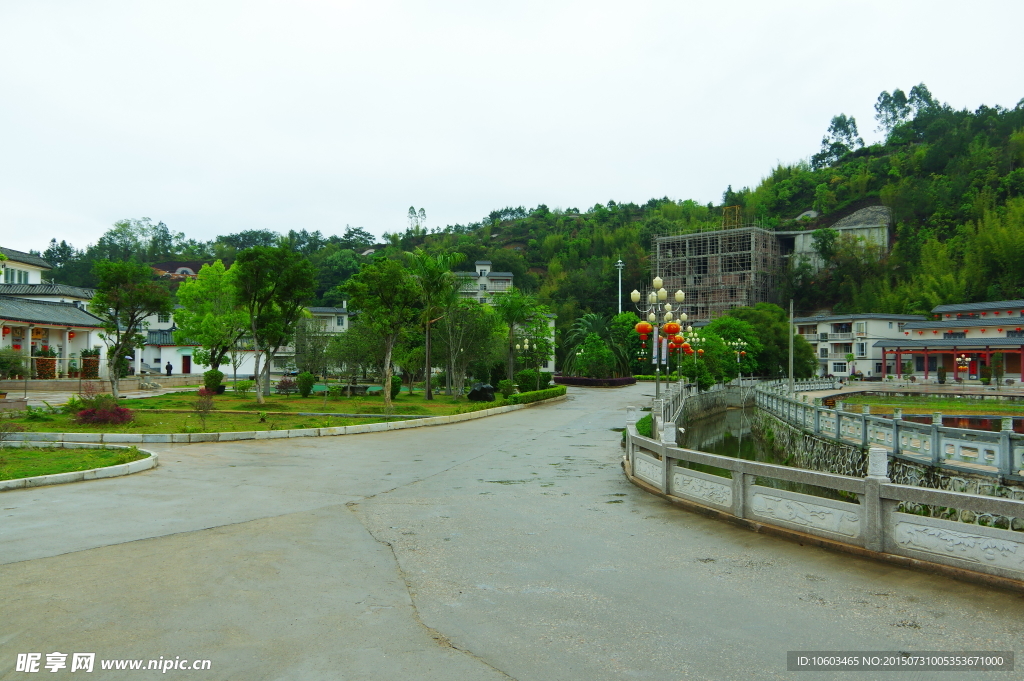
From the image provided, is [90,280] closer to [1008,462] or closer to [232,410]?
[232,410]

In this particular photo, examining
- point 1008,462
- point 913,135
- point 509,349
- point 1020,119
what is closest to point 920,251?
point 1020,119

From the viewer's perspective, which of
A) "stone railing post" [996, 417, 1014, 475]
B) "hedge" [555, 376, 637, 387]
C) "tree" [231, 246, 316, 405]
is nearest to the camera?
"stone railing post" [996, 417, 1014, 475]

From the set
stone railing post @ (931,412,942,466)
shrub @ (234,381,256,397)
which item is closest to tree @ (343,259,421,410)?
shrub @ (234,381,256,397)

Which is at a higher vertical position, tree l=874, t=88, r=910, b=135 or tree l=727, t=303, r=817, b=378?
tree l=874, t=88, r=910, b=135

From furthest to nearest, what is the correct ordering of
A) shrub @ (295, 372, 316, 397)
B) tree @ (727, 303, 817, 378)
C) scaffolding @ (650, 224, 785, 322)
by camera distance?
scaffolding @ (650, 224, 785, 322)
tree @ (727, 303, 817, 378)
shrub @ (295, 372, 316, 397)

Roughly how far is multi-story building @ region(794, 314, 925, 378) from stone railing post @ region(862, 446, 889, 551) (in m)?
65.3

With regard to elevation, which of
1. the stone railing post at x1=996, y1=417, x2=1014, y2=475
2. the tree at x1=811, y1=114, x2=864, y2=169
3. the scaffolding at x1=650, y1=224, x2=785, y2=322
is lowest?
the stone railing post at x1=996, y1=417, x2=1014, y2=475

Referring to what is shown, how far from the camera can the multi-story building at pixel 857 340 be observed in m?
67.2

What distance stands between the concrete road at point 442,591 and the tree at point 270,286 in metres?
19.8

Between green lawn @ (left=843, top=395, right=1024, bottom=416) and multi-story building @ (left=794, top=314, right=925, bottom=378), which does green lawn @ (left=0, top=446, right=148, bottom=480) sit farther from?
multi-story building @ (left=794, top=314, right=925, bottom=378)

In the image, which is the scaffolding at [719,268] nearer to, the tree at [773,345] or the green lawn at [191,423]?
the tree at [773,345]

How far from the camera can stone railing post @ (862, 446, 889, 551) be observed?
694 cm

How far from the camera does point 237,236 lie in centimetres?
12619

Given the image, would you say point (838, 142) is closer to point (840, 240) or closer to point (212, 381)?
point (840, 240)
